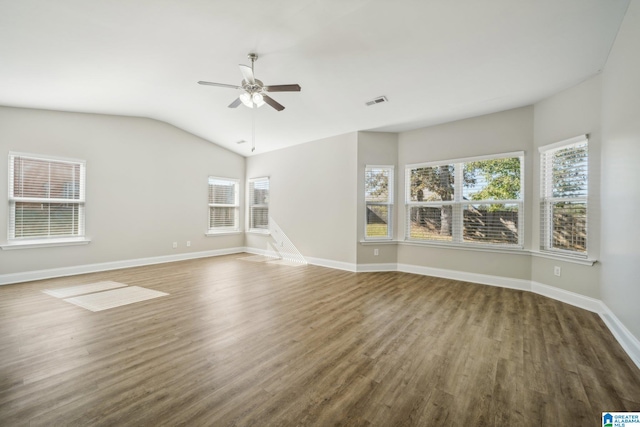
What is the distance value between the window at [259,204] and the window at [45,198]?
3.67 m

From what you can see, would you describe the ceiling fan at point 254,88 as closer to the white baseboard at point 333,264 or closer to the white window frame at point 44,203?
the white baseboard at point 333,264

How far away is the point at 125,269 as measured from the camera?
5391 millimetres

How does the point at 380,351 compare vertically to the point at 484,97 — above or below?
below

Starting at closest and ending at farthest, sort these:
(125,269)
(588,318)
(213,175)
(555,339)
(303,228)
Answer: (555,339) → (588,318) → (125,269) → (303,228) → (213,175)

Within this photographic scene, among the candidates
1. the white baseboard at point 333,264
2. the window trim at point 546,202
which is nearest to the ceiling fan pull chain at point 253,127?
the white baseboard at point 333,264

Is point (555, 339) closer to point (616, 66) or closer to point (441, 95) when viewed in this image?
point (616, 66)

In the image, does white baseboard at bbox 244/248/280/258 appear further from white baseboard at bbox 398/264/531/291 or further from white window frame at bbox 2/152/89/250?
white window frame at bbox 2/152/89/250

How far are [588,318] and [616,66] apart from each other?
2791mm

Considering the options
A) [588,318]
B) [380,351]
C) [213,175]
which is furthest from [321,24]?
[213,175]

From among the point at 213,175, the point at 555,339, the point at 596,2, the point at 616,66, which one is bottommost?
the point at 555,339

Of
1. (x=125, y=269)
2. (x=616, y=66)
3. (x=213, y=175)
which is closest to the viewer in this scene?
(x=616, y=66)

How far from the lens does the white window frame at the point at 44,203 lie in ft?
14.3

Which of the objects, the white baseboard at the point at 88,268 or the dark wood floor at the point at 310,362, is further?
the white baseboard at the point at 88,268

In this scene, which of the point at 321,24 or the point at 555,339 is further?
the point at 321,24
